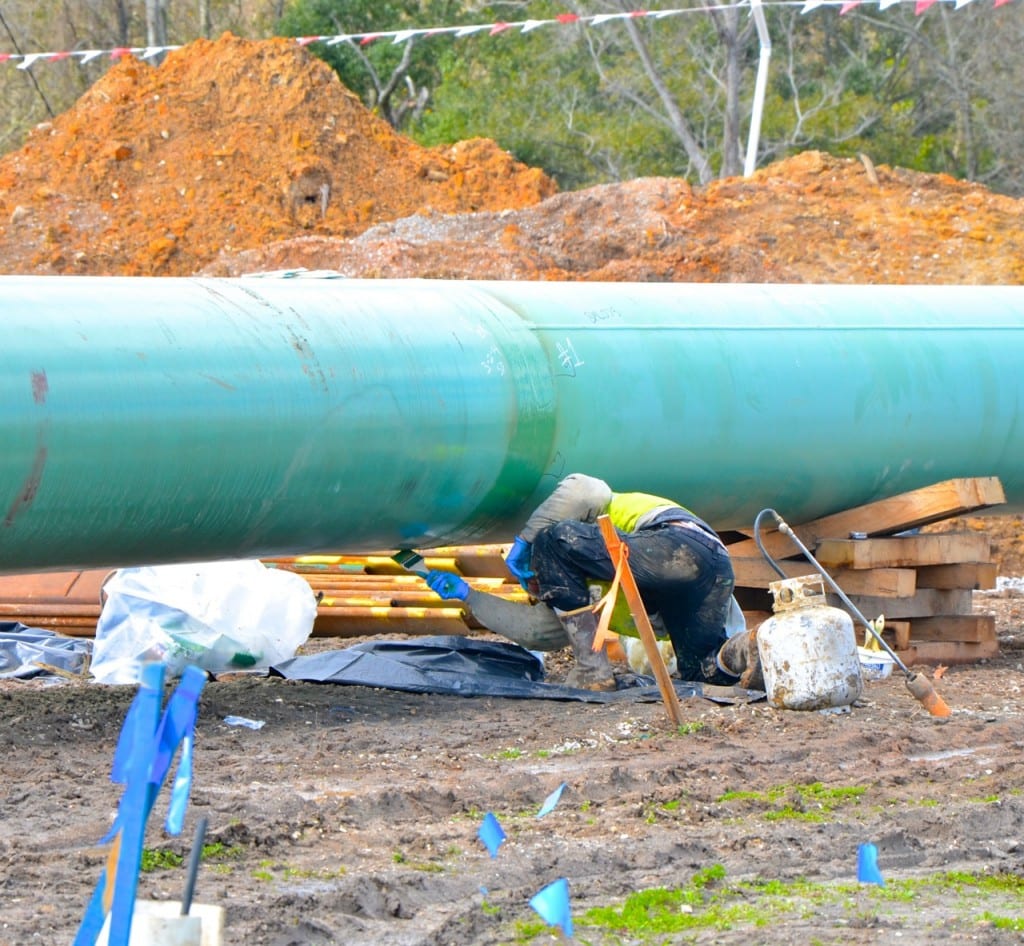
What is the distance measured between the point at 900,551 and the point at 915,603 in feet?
1.04

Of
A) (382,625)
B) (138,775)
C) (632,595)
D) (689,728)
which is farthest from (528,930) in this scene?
(382,625)

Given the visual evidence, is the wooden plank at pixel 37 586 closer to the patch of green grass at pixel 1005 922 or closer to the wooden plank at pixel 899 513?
the wooden plank at pixel 899 513

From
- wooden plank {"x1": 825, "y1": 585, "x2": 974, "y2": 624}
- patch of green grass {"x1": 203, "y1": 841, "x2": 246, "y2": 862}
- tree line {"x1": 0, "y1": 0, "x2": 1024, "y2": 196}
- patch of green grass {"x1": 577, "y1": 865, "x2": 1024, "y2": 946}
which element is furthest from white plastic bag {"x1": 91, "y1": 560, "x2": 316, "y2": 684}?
tree line {"x1": 0, "y1": 0, "x2": 1024, "y2": 196}

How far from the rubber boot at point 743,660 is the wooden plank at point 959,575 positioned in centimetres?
147

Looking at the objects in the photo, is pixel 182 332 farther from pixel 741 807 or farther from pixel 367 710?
pixel 741 807

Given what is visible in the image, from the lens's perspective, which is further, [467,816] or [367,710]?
[367,710]

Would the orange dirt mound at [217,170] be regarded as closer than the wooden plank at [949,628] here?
No

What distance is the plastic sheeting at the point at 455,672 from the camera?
239 inches

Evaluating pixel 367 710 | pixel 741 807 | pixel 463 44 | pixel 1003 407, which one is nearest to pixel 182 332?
pixel 367 710

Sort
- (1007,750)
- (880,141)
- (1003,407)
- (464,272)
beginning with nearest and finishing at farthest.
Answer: (1007,750) → (1003,407) → (464,272) → (880,141)

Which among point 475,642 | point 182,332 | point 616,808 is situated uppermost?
point 182,332

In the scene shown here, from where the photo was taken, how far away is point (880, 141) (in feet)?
80.1

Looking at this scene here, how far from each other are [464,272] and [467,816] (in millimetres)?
9580

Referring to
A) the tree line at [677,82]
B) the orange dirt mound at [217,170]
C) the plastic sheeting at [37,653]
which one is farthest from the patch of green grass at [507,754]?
the tree line at [677,82]
